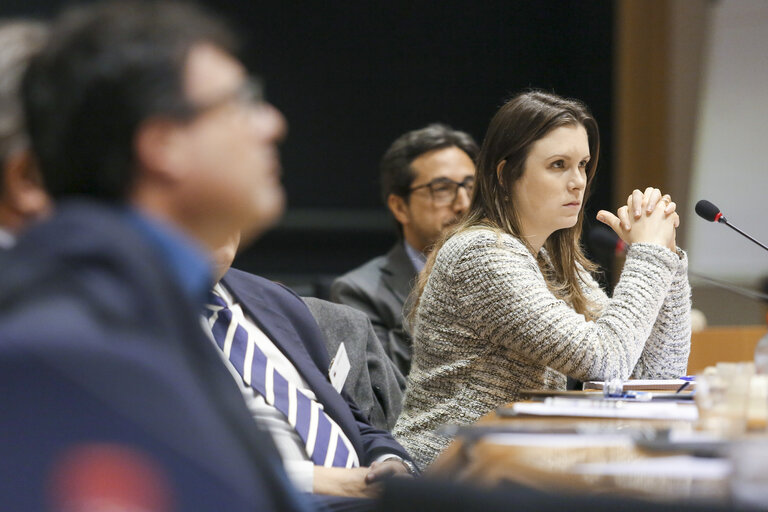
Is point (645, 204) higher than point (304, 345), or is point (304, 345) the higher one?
point (645, 204)

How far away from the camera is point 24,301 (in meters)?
0.66

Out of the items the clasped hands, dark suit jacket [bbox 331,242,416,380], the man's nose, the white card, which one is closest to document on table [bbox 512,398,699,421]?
the white card

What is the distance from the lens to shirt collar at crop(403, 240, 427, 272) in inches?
118

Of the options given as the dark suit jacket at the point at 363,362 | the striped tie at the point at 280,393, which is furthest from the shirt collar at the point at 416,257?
the striped tie at the point at 280,393

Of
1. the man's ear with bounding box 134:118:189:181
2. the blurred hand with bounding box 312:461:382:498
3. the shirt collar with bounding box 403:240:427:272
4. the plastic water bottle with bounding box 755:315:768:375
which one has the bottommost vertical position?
the blurred hand with bounding box 312:461:382:498

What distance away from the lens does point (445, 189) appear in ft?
10.2

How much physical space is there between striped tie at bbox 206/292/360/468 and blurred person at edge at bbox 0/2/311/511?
0.72 m

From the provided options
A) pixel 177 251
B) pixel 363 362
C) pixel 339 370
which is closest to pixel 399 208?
pixel 363 362

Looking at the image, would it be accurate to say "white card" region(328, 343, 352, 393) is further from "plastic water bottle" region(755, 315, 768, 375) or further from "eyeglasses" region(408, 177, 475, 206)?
"eyeglasses" region(408, 177, 475, 206)

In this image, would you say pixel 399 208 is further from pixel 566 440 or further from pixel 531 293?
pixel 566 440

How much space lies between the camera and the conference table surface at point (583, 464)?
804 millimetres

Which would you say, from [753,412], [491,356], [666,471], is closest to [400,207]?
[491,356]

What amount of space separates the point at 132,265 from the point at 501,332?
1.12 meters

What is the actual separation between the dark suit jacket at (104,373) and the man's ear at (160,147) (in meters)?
0.08
